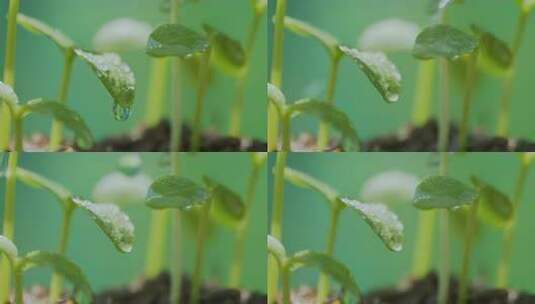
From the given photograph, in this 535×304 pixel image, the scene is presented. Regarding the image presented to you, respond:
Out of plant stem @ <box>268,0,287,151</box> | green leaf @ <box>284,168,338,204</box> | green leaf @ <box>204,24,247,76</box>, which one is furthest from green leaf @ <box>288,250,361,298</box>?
green leaf @ <box>204,24,247,76</box>

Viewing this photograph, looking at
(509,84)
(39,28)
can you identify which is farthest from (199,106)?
(509,84)

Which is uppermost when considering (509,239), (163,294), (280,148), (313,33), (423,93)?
(313,33)

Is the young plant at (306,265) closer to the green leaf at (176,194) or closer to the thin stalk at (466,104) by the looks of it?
the green leaf at (176,194)

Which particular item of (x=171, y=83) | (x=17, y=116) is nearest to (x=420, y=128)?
(x=171, y=83)

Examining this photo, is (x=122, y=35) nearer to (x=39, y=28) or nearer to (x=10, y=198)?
(x=39, y=28)

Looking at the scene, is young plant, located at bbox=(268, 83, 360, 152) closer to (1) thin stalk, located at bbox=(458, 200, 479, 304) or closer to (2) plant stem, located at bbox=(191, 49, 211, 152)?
(2) plant stem, located at bbox=(191, 49, 211, 152)
